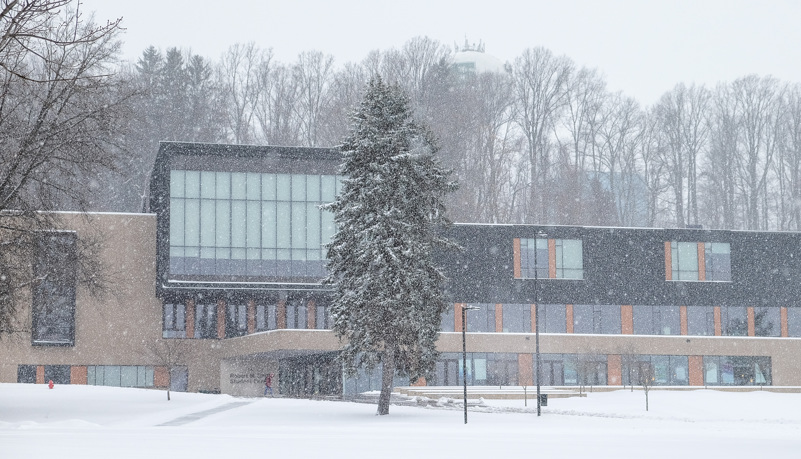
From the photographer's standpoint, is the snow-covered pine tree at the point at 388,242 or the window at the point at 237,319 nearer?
the snow-covered pine tree at the point at 388,242

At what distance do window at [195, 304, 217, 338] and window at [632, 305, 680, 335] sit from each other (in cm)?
2858

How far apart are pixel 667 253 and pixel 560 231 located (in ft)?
25.9

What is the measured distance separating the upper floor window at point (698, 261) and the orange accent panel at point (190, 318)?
1283 inches

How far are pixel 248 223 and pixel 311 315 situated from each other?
27.8ft

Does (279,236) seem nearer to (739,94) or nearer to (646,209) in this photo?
(646,209)

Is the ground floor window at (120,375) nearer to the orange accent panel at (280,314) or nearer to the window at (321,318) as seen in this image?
the orange accent panel at (280,314)

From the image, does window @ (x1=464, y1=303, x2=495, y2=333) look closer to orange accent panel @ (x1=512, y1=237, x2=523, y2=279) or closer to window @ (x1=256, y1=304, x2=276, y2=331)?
orange accent panel @ (x1=512, y1=237, x2=523, y2=279)

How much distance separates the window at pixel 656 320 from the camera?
72.1 m

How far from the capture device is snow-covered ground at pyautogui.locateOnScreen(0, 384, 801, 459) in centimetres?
2142

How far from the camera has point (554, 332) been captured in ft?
233

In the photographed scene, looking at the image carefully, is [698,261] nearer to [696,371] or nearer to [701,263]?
[701,263]

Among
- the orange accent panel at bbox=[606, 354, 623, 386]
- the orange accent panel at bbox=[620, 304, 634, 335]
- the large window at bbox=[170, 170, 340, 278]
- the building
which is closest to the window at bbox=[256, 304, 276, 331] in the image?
the building

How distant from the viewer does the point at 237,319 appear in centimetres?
7081

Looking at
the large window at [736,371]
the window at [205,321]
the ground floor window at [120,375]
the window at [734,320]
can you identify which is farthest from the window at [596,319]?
the ground floor window at [120,375]
